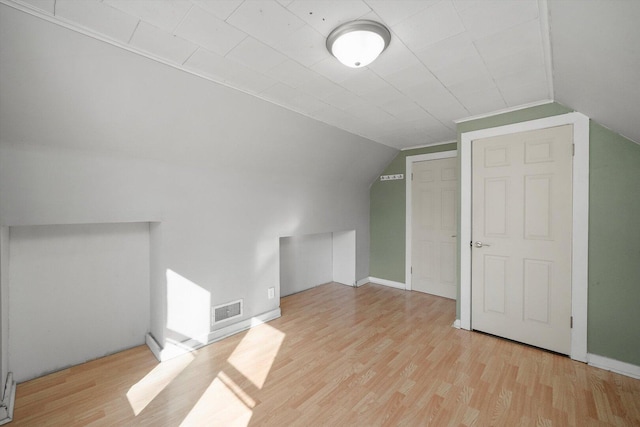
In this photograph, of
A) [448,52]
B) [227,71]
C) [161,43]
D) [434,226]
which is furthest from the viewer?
[434,226]

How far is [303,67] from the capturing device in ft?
6.45

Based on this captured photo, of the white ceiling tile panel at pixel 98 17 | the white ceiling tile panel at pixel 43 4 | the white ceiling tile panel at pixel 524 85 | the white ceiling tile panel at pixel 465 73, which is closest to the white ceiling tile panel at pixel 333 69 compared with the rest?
the white ceiling tile panel at pixel 465 73

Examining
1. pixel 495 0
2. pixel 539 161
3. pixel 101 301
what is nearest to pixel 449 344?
pixel 539 161

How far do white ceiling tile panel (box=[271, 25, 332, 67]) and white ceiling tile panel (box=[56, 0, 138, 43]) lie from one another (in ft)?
2.70

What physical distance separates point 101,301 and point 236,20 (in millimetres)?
2618

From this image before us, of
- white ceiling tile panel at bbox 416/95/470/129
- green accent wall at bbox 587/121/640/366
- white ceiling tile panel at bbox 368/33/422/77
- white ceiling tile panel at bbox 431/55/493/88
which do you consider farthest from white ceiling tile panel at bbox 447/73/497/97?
green accent wall at bbox 587/121/640/366

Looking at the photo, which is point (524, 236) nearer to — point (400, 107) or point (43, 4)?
point (400, 107)

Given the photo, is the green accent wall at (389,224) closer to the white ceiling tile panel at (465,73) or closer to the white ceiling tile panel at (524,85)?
the white ceiling tile panel at (524,85)

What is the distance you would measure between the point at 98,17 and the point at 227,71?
76cm

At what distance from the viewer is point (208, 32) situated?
1573mm

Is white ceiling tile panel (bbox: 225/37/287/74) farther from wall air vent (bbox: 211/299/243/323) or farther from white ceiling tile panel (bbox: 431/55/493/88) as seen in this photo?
wall air vent (bbox: 211/299/243/323)

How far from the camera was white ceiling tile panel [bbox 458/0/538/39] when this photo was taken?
4.51 ft

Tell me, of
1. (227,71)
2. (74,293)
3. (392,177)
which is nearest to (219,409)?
(74,293)

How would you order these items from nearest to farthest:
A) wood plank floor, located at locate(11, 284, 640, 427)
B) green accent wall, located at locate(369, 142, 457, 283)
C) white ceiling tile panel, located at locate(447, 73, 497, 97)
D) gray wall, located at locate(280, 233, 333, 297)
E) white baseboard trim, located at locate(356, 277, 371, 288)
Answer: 1. wood plank floor, located at locate(11, 284, 640, 427)
2. white ceiling tile panel, located at locate(447, 73, 497, 97)
3. gray wall, located at locate(280, 233, 333, 297)
4. green accent wall, located at locate(369, 142, 457, 283)
5. white baseboard trim, located at locate(356, 277, 371, 288)
